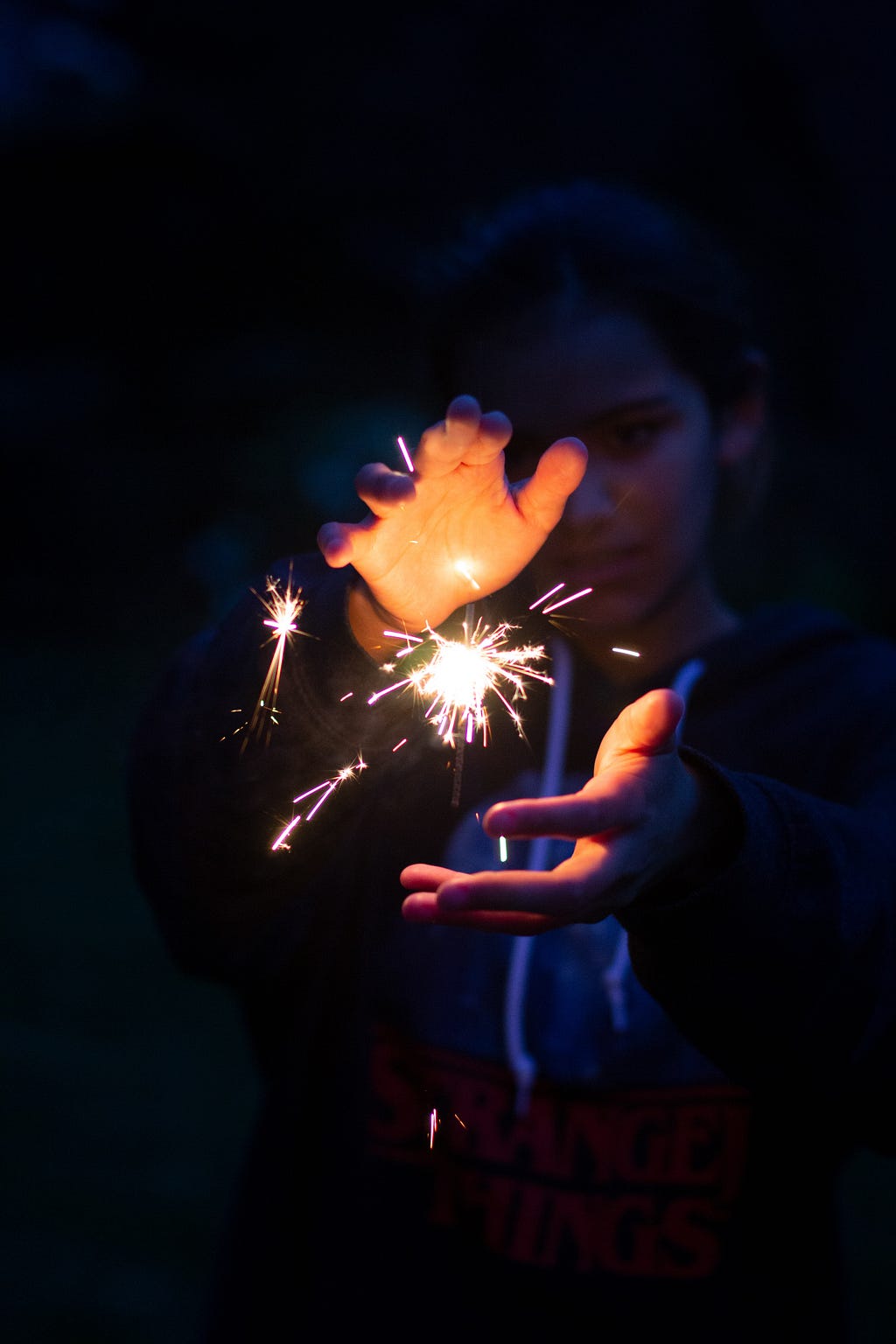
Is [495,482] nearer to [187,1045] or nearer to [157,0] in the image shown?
[187,1045]

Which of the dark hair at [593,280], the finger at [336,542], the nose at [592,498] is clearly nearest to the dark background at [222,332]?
the dark hair at [593,280]

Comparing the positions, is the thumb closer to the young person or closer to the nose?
the young person

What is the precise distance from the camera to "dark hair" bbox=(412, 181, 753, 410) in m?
0.85

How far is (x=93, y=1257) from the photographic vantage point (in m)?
1.88

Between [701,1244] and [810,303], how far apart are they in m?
2.93

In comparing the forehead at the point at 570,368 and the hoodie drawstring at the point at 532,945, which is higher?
the forehead at the point at 570,368

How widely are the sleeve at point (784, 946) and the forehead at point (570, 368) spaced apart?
1.25 feet

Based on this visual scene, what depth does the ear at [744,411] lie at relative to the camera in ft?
3.04

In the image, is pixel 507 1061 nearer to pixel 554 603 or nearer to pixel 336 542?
pixel 554 603

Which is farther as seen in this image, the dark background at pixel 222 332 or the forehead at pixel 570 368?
the dark background at pixel 222 332

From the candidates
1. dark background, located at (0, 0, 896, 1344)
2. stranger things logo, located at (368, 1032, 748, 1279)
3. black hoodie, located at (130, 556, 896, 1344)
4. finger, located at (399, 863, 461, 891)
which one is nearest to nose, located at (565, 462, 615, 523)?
black hoodie, located at (130, 556, 896, 1344)

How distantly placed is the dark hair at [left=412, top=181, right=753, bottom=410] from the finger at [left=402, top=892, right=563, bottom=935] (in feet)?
2.05

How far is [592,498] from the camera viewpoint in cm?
71

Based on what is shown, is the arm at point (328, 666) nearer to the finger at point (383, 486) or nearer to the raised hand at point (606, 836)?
the finger at point (383, 486)
